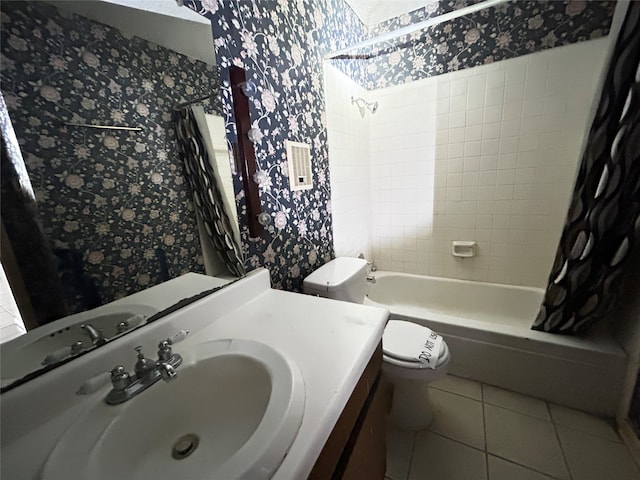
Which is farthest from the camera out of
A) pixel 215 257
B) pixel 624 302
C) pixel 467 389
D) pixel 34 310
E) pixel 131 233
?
pixel 467 389

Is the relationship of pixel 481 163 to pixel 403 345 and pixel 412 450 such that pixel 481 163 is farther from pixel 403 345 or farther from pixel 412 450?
pixel 412 450

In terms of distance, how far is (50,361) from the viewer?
566 millimetres

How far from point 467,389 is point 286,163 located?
1.66 metres

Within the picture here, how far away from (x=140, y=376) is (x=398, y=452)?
1.20 meters

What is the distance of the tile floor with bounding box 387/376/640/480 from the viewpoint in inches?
42.8

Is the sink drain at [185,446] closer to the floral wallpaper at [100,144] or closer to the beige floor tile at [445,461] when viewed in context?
the floral wallpaper at [100,144]

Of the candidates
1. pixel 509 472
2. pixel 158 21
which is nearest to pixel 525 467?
pixel 509 472

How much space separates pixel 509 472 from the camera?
109 centimetres

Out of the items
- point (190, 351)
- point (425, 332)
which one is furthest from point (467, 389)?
point (190, 351)

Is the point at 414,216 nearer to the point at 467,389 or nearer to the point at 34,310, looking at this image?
the point at 467,389

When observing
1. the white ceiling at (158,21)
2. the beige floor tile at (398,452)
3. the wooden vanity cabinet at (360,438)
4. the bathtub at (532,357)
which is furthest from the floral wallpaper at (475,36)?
the beige floor tile at (398,452)

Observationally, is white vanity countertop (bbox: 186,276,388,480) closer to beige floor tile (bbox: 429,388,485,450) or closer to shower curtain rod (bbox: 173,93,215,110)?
shower curtain rod (bbox: 173,93,215,110)

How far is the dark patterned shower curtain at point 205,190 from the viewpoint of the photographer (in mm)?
829

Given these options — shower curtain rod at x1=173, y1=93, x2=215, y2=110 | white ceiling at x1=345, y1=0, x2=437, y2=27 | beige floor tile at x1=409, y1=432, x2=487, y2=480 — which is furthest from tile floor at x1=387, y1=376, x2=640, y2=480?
white ceiling at x1=345, y1=0, x2=437, y2=27
